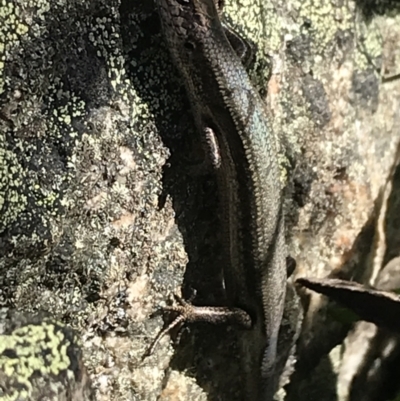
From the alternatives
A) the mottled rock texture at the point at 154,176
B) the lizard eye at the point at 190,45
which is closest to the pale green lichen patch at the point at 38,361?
the mottled rock texture at the point at 154,176

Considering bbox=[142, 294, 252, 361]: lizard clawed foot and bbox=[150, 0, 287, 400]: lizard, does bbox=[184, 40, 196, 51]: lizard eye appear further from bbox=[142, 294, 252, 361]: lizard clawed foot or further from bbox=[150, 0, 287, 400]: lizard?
bbox=[142, 294, 252, 361]: lizard clawed foot

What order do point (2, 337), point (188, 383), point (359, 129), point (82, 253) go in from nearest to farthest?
point (2, 337)
point (82, 253)
point (188, 383)
point (359, 129)

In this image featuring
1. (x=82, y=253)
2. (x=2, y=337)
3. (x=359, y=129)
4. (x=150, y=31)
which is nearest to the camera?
(x=2, y=337)

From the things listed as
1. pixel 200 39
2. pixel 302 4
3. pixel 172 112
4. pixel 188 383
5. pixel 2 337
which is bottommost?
pixel 188 383

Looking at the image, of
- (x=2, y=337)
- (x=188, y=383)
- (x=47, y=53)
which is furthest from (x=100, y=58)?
(x=188, y=383)

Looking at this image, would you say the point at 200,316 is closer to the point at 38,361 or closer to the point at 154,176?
the point at 154,176

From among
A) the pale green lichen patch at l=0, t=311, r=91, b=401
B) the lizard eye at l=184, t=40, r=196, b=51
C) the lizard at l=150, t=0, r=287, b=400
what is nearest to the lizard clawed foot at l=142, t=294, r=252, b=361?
the lizard at l=150, t=0, r=287, b=400

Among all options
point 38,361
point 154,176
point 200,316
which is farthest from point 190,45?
point 38,361

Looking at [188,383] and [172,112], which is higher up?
[172,112]

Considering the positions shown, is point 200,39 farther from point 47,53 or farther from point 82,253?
point 82,253
